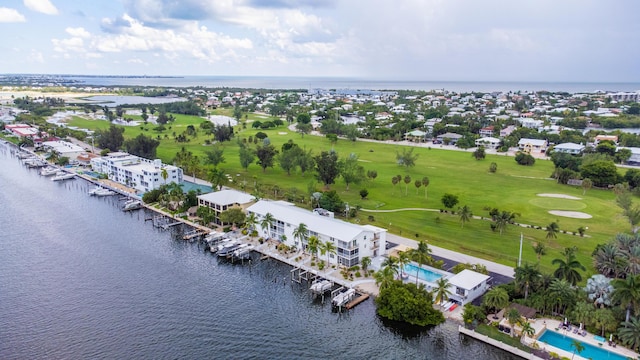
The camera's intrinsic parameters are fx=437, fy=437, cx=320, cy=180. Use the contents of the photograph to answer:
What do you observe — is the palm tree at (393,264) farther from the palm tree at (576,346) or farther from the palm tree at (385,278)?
the palm tree at (576,346)

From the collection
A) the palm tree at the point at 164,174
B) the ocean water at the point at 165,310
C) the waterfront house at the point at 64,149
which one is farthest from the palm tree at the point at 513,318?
the waterfront house at the point at 64,149

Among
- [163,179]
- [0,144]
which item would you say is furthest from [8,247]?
[0,144]

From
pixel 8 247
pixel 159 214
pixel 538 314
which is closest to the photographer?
pixel 538 314

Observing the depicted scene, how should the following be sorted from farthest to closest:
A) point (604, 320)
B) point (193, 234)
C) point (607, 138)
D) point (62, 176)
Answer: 1. point (607, 138)
2. point (62, 176)
3. point (193, 234)
4. point (604, 320)

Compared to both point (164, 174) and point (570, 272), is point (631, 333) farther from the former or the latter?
point (164, 174)

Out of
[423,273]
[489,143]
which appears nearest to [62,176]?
[423,273]

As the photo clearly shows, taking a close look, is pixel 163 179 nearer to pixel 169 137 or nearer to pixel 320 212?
pixel 320 212

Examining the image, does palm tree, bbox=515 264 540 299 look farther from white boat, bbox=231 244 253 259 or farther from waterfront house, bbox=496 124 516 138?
waterfront house, bbox=496 124 516 138

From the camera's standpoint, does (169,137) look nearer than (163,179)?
No
